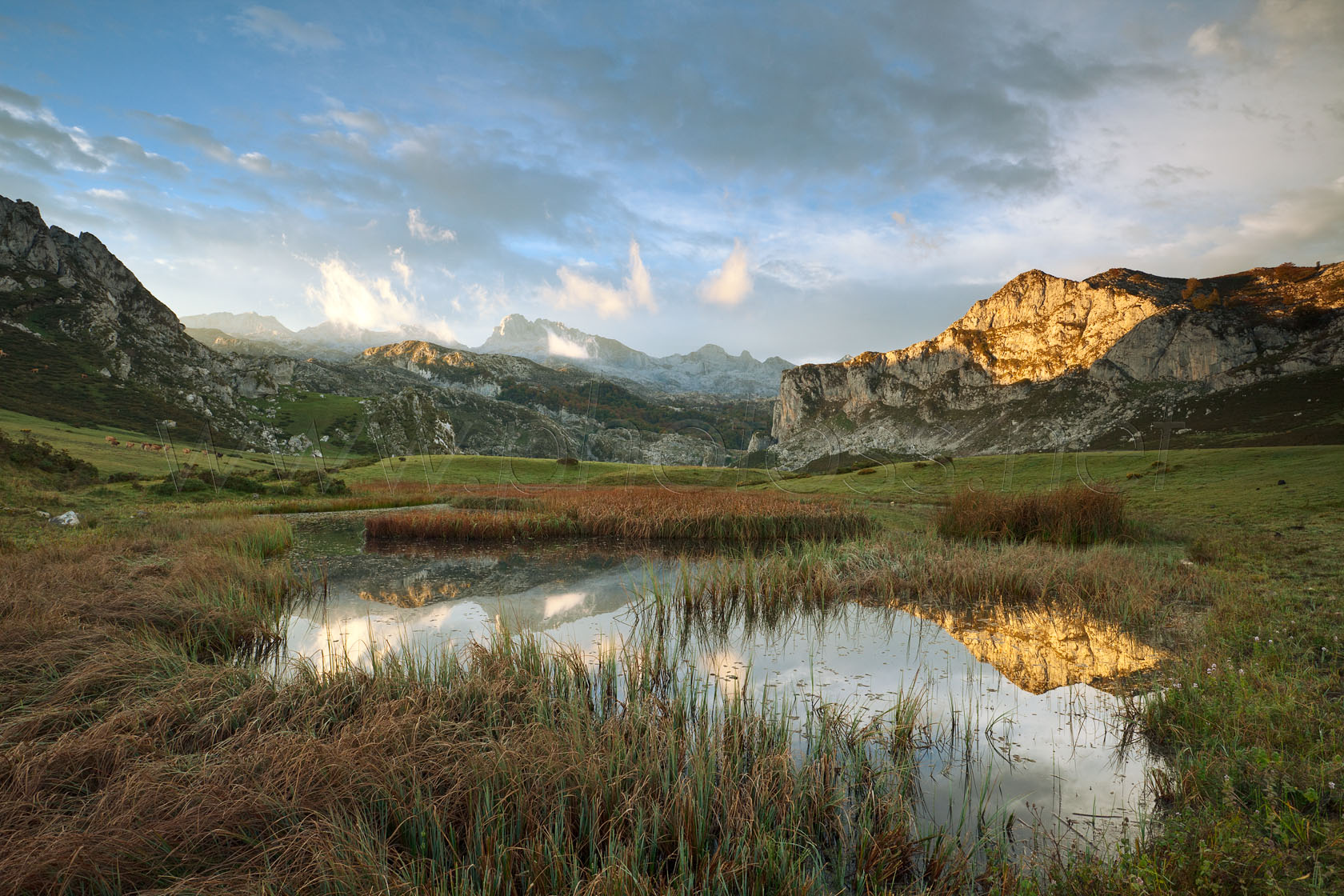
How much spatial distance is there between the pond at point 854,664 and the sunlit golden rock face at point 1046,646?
0.32 metres

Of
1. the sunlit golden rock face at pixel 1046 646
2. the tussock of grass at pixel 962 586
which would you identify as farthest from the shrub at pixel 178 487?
the sunlit golden rock face at pixel 1046 646

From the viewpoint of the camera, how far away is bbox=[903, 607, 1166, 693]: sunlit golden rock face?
8.03 meters

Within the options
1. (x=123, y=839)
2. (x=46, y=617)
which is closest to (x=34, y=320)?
(x=46, y=617)

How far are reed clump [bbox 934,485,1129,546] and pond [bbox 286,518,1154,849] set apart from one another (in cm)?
1048

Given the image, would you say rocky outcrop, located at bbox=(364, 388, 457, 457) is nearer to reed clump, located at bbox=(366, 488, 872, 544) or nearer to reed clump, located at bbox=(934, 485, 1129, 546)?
reed clump, located at bbox=(366, 488, 872, 544)

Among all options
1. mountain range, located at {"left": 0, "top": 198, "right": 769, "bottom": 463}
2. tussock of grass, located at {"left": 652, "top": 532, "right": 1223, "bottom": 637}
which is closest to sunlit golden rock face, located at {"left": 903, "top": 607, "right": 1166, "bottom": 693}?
tussock of grass, located at {"left": 652, "top": 532, "right": 1223, "bottom": 637}

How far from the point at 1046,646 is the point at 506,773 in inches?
342

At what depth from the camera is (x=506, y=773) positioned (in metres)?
4.59

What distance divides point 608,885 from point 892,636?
7.82 meters

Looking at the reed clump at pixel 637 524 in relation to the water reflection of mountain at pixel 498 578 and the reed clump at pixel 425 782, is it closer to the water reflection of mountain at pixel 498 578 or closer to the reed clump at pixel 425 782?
the water reflection of mountain at pixel 498 578

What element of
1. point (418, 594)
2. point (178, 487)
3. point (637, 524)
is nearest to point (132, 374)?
point (178, 487)

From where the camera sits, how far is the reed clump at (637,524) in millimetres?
22250

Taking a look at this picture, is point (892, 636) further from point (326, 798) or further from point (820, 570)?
point (326, 798)

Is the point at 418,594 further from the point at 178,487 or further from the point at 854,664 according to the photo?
the point at 178,487
